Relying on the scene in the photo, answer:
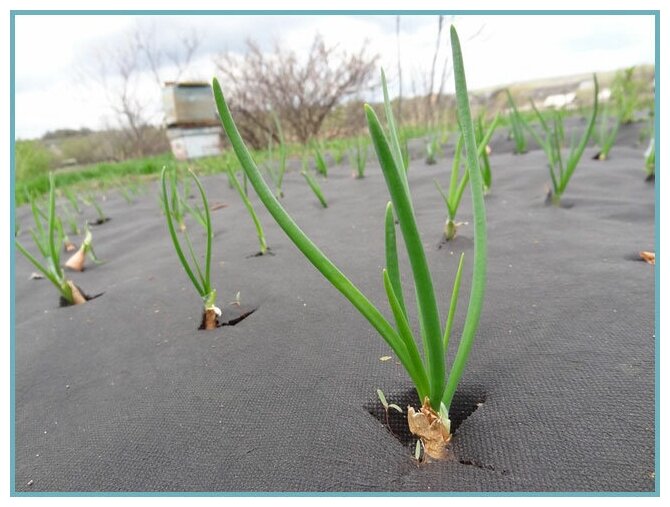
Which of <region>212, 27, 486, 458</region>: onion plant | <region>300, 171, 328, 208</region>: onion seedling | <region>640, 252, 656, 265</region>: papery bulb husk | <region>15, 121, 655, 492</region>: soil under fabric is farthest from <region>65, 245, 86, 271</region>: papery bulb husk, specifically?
<region>640, 252, 656, 265</region>: papery bulb husk

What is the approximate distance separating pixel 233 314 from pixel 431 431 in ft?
1.70

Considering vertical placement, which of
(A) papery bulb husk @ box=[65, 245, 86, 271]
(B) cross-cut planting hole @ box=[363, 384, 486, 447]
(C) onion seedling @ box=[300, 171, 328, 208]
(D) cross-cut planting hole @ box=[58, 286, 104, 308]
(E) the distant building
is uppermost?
(E) the distant building

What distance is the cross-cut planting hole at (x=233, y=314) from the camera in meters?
0.89

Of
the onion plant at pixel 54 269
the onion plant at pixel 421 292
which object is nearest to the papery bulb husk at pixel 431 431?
the onion plant at pixel 421 292

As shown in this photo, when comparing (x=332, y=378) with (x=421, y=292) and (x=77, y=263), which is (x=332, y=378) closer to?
(x=421, y=292)

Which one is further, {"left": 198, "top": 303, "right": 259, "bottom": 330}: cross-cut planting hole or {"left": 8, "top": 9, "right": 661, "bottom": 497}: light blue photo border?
{"left": 198, "top": 303, "right": 259, "bottom": 330}: cross-cut planting hole

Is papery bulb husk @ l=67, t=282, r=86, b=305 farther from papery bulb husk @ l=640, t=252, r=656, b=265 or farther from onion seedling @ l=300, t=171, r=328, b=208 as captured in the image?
papery bulb husk @ l=640, t=252, r=656, b=265

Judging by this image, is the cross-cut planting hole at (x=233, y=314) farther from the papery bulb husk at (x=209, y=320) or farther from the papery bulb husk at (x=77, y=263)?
the papery bulb husk at (x=77, y=263)

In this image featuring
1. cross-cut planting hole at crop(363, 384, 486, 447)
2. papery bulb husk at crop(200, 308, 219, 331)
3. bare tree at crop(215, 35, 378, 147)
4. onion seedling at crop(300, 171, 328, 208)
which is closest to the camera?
cross-cut planting hole at crop(363, 384, 486, 447)

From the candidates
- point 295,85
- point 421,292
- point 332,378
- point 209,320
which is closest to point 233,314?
point 209,320

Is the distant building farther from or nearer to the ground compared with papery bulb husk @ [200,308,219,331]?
farther from the ground

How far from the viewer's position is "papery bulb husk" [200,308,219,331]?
0.88m

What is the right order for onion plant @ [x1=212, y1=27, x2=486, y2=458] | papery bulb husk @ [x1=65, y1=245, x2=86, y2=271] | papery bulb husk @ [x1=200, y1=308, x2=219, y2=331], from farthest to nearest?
papery bulb husk @ [x1=65, y1=245, x2=86, y2=271] → papery bulb husk @ [x1=200, y1=308, x2=219, y2=331] → onion plant @ [x1=212, y1=27, x2=486, y2=458]

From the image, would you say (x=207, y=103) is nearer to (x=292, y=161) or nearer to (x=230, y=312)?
(x=292, y=161)
